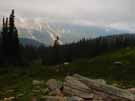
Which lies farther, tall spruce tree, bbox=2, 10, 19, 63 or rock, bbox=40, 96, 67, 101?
tall spruce tree, bbox=2, 10, 19, 63

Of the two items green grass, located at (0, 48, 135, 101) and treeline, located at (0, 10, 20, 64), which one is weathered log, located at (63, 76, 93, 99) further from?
treeline, located at (0, 10, 20, 64)

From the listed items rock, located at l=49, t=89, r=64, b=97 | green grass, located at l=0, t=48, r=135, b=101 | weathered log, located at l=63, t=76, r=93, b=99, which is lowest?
green grass, located at l=0, t=48, r=135, b=101

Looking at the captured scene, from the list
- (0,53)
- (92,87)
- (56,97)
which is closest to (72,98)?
(56,97)

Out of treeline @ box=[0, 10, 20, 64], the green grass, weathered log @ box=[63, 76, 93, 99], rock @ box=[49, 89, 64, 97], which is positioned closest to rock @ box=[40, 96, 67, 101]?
the green grass

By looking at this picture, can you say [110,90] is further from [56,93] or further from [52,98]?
[52,98]

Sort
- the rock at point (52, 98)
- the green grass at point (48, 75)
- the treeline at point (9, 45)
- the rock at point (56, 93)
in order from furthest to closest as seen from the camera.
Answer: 1. the treeline at point (9, 45)
2. the green grass at point (48, 75)
3. the rock at point (56, 93)
4. the rock at point (52, 98)

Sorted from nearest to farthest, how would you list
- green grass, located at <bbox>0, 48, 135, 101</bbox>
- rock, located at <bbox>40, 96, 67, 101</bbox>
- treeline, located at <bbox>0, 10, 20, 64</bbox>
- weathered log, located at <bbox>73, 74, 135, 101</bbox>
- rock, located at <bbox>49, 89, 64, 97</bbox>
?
1. rock, located at <bbox>40, 96, 67, 101</bbox>
2. weathered log, located at <bbox>73, 74, 135, 101</bbox>
3. rock, located at <bbox>49, 89, 64, 97</bbox>
4. green grass, located at <bbox>0, 48, 135, 101</bbox>
5. treeline, located at <bbox>0, 10, 20, 64</bbox>

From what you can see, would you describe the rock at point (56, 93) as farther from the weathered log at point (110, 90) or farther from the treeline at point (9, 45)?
the treeline at point (9, 45)

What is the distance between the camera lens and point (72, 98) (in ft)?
88.1

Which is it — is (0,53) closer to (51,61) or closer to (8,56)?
(8,56)

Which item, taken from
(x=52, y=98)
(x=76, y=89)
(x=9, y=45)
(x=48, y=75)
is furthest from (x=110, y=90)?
(x=9, y=45)

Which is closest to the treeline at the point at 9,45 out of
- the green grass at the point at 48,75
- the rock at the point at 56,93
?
the green grass at the point at 48,75

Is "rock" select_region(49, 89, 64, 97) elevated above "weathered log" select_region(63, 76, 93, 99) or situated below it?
below

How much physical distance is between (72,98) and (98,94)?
9.03 feet
